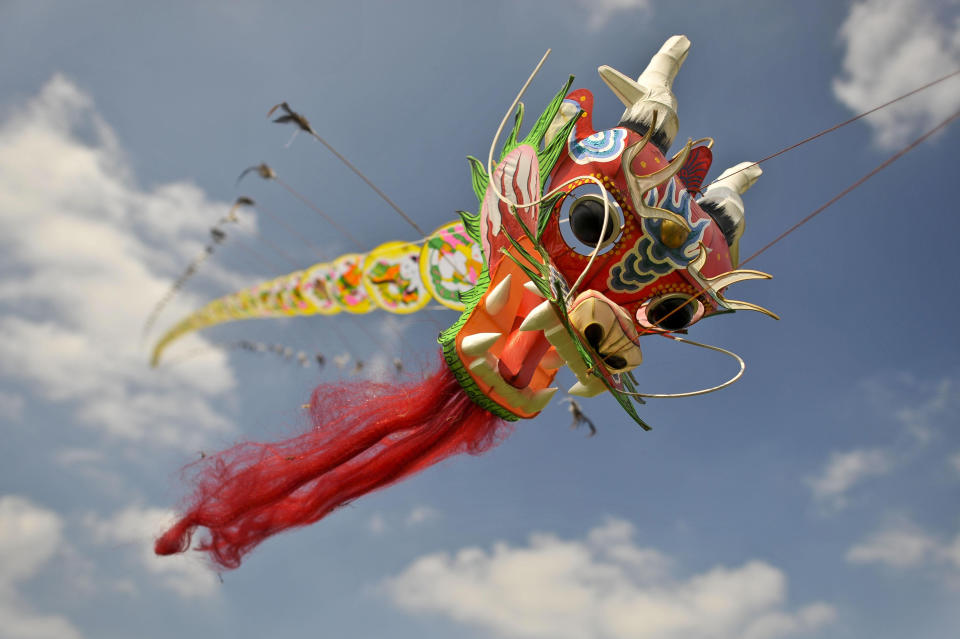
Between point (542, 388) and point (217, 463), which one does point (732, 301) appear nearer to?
point (542, 388)

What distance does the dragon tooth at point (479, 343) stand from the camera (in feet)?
12.6

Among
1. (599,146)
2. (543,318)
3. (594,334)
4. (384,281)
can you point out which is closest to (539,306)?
(543,318)

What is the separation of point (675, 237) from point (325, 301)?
6.32 metres

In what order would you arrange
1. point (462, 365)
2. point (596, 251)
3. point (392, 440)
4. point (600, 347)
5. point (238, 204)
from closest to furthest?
point (596, 251)
point (600, 347)
point (462, 365)
point (392, 440)
point (238, 204)

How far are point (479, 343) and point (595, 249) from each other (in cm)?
86

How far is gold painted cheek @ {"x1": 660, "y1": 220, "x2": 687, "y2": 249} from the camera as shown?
3.56 meters

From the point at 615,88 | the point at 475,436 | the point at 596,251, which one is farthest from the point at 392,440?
the point at 615,88

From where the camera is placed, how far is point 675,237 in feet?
11.7

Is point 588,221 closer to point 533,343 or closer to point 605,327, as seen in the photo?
point 605,327

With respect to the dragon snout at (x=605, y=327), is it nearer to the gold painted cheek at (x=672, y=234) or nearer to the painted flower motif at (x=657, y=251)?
the painted flower motif at (x=657, y=251)

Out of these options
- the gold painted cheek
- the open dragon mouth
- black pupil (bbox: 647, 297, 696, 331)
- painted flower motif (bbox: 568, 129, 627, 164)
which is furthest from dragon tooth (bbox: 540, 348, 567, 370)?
painted flower motif (bbox: 568, 129, 627, 164)

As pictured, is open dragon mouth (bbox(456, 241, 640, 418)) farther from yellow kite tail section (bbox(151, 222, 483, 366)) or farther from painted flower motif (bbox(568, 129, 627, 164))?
painted flower motif (bbox(568, 129, 627, 164))

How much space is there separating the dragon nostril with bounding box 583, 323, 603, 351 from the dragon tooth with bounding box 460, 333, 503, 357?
57cm

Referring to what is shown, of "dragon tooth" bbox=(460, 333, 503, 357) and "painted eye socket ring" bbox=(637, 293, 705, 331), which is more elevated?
"painted eye socket ring" bbox=(637, 293, 705, 331)
